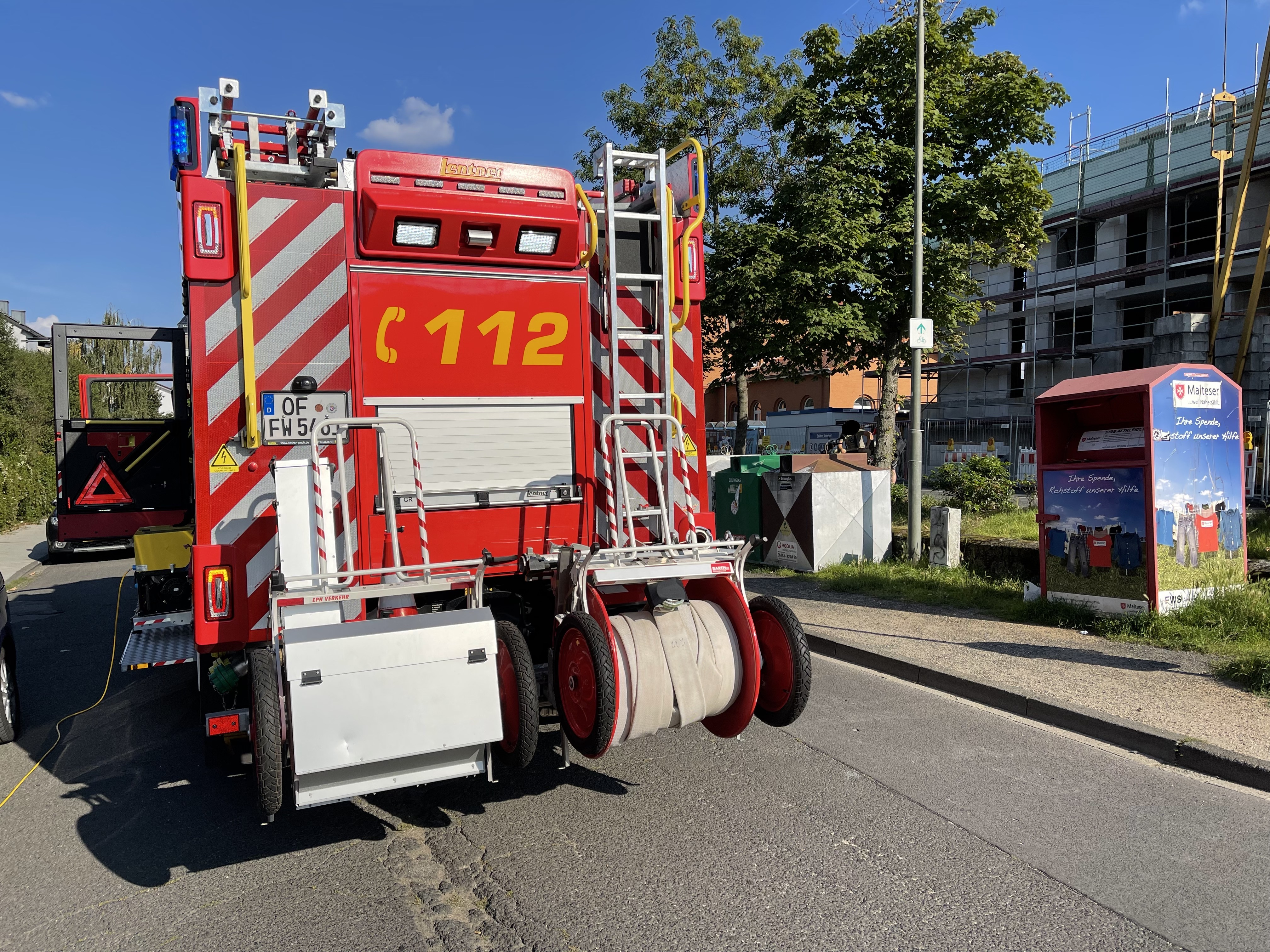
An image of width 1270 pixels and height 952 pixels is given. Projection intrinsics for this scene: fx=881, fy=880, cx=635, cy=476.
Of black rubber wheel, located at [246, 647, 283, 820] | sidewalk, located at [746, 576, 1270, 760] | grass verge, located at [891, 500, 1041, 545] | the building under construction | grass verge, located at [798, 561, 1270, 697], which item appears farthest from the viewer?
the building under construction

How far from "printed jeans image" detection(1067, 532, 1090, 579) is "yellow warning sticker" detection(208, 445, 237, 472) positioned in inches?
277

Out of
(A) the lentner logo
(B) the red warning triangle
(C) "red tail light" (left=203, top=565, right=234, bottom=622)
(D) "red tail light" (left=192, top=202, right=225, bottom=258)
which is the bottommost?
(C) "red tail light" (left=203, top=565, right=234, bottom=622)

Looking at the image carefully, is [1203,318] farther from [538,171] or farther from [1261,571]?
[538,171]

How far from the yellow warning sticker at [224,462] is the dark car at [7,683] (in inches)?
96.9

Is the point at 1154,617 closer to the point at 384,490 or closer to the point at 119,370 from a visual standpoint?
the point at 384,490

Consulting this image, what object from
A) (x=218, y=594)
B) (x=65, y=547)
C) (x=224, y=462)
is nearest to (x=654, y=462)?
(x=224, y=462)

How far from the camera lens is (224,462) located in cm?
428

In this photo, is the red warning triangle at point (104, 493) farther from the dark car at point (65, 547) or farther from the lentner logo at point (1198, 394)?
the lentner logo at point (1198, 394)

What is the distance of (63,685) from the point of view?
7.03 m

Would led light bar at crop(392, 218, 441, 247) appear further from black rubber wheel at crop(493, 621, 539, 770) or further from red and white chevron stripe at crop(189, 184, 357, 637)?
black rubber wheel at crop(493, 621, 539, 770)

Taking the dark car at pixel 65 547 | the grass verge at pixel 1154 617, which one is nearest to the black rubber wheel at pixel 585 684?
the grass verge at pixel 1154 617

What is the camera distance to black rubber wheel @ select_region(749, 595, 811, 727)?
419cm

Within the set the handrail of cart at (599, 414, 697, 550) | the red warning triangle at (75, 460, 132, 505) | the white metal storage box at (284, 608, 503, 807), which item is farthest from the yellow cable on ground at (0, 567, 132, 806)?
the handrail of cart at (599, 414, 697, 550)

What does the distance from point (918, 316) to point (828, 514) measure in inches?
109
